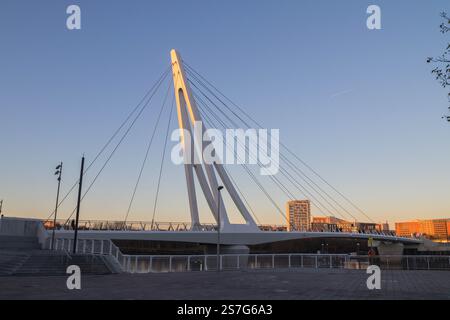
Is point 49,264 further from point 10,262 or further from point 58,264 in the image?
point 10,262

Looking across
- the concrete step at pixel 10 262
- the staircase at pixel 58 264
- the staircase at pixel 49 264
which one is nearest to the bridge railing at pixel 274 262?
the staircase at pixel 49 264

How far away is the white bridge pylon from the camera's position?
44.7 meters

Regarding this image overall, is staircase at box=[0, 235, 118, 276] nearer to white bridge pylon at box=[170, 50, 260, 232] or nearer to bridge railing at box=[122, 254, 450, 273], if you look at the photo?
bridge railing at box=[122, 254, 450, 273]

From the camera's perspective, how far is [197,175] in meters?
45.5

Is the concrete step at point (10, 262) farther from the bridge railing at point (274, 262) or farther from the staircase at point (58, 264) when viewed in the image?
the bridge railing at point (274, 262)

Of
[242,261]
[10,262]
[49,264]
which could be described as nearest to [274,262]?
[242,261]

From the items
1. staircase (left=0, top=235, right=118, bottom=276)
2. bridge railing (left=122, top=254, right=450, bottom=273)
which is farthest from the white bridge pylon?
staircase (left=0, top=235, right=118, bottom=276)

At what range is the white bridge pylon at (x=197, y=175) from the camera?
44688mm

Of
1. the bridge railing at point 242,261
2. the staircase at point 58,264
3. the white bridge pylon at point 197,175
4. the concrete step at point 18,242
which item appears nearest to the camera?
the staircase at point 58,264

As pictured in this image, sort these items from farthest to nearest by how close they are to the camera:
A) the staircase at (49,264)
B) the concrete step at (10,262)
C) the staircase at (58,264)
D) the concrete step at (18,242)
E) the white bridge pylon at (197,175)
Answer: the white bridge pylon at (197,175) → the concrete step at (18,242) → the staircase at (58,264) → the staircase at (49,264) → the concrete step at (10,262)

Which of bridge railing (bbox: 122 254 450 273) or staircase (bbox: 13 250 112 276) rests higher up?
staircase (bbox: 13 250 112 276)
